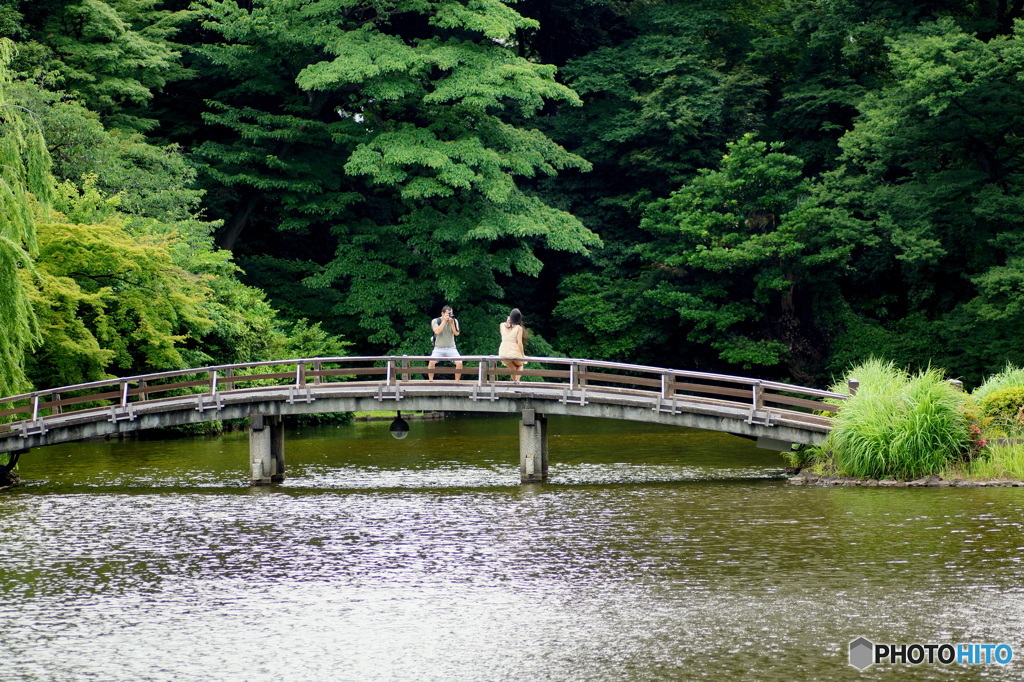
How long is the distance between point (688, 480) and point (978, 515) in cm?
695

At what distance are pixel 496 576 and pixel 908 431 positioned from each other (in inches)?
400

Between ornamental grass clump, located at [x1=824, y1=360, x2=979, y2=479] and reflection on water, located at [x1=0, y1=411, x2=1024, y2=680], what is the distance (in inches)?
33.8

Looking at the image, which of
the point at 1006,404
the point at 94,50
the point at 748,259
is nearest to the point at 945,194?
the point at 748,259

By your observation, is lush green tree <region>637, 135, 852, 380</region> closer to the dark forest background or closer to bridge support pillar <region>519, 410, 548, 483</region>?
the dark forest background

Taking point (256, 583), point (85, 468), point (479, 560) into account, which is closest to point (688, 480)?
point (479, 560)

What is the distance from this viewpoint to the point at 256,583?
16219 mm

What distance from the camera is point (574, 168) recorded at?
5328 centimetres

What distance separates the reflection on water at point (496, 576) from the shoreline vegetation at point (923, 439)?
822 mm

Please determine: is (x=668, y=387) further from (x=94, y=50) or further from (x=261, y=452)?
(x=94, y=50)

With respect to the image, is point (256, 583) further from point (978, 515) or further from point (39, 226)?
point (39, 226)

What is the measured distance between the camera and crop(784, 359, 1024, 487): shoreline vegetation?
75.7ft

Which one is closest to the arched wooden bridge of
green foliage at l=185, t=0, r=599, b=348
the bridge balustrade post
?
the bridge balustrade post

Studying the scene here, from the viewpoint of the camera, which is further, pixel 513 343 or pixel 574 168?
pixel 574 168

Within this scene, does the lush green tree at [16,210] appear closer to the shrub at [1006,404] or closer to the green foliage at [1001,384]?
the shrub at [1006,404]
